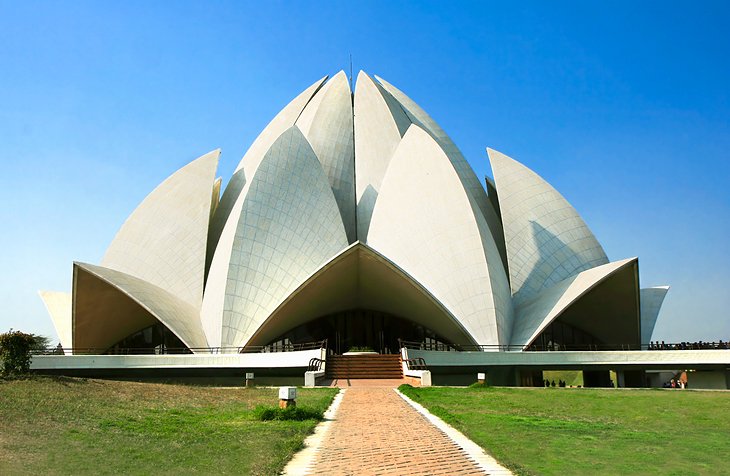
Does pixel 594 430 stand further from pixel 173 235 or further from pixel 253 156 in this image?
pixel 253 156

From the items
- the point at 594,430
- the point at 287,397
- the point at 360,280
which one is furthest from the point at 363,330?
the point at 594,430

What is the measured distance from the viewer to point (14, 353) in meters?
13.8

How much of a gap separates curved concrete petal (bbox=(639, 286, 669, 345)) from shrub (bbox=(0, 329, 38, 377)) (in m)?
25.9

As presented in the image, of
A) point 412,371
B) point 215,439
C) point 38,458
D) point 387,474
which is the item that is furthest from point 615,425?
point 412,371

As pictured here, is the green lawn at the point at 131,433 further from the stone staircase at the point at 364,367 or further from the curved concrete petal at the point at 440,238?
the curved concrete petal at the point at 440,238

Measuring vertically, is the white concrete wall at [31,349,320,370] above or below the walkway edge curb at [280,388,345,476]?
above

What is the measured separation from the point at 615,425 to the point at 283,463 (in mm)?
5644

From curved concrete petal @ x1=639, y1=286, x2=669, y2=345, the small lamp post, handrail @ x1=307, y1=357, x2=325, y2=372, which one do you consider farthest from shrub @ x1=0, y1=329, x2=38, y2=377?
curved concrete petal @ x1=639, y1=286, x2=669, y2=345

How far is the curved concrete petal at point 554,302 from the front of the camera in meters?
25.7

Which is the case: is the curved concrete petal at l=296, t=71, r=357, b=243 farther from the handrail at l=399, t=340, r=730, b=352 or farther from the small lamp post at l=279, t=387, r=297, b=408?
the small lamp post at l=279, t=387, r=297, b=408

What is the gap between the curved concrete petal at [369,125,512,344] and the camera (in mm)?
26047

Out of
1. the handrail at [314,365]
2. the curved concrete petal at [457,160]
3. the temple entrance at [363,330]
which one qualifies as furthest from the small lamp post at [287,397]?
the temple entrance at [363,330]

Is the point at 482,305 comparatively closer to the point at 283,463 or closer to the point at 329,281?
the point at 329,281

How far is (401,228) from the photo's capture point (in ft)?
97.0
